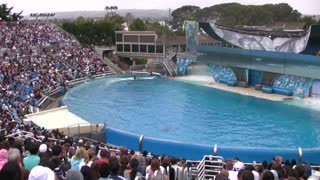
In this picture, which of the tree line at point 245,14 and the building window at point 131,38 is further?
the tree line at point 245,14

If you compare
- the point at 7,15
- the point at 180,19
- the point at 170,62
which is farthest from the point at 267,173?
the point at 180,19

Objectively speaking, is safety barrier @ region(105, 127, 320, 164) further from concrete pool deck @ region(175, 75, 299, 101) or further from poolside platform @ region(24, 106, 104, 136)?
concrete pool deck @ region(175, 75, 299, 101)

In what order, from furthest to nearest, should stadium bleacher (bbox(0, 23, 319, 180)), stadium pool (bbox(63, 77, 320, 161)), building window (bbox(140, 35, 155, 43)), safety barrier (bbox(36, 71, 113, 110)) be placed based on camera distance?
building window (bbox(140, 35, 155, 43))
safety barrier (bbox(36, 71, 113, 110))
stadium pool (bbox(63, 77, 320, 161))
stadium bleacher (bbox(0, 23, 319, 180))

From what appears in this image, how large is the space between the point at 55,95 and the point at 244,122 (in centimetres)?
1125

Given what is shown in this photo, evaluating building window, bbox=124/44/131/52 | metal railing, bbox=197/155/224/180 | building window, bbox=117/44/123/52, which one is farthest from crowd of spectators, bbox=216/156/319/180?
building window, bbox=117/44/123/52

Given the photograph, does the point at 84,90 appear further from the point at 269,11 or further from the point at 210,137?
the point at 269,11

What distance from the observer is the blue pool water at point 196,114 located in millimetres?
18575

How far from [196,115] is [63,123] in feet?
24.8

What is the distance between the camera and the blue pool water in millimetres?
18575

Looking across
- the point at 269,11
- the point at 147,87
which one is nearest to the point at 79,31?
the point at 147,87

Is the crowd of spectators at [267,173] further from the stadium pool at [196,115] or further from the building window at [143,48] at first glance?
the building window at [143,48]

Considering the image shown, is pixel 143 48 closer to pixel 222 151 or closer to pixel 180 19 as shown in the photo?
pixel 222 151

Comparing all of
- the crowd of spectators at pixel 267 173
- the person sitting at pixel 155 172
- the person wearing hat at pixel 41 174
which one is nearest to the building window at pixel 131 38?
the crowd of spectators at pixel 267 173

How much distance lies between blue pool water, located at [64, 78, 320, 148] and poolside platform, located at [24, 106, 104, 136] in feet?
7.90
